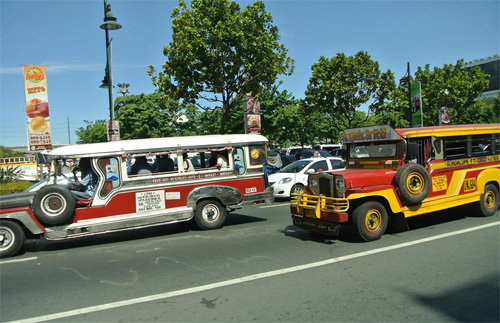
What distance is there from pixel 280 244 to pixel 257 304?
9.49 feet

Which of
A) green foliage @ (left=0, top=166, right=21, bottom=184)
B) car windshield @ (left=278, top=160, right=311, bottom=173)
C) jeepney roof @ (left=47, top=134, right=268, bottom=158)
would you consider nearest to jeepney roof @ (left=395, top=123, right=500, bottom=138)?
jeepney roof @ (left=47, top=134, right=268, bottom=158)

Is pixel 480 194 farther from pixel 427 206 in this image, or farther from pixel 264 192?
pixel 264 192

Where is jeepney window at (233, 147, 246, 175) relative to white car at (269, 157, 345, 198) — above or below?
above

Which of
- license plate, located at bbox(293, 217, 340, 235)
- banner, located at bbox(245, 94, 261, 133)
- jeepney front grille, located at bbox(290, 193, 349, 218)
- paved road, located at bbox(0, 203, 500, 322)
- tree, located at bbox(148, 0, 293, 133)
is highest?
tree, located at bbox(148, 0, 293, 133)

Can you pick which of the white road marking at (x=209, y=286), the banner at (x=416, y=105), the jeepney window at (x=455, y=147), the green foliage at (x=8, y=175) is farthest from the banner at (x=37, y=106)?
the banner at (x=416, y=105)

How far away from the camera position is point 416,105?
968 inches

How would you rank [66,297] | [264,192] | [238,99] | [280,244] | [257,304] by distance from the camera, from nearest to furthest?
1. [257,304]
2. [66,297]
3. [280,244]
4. [264,192]
5. [238,99]

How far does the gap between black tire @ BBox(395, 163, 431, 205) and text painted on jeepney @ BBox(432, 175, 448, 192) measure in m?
0.43

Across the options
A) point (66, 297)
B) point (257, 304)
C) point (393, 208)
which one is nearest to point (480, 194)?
point (393, 208)

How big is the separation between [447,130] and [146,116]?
103 ft

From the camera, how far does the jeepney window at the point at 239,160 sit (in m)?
9.64

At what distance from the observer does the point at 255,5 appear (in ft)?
48.9

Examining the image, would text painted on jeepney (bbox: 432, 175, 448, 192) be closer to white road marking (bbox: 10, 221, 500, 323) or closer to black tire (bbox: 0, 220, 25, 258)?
white road marking (bbox: 10, 221, 500, 323)

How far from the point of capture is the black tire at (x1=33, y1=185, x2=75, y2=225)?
7449 mm
